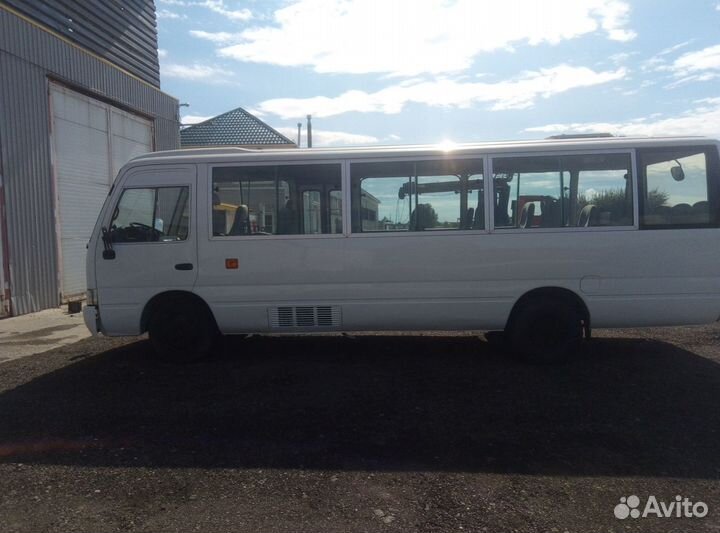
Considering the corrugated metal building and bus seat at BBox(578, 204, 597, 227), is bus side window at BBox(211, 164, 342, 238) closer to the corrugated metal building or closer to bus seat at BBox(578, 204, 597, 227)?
bus seat at BBox(578, 204, 597, 227)

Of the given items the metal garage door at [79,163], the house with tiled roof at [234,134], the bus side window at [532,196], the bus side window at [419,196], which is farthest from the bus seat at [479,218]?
the house with tiled roof at [234,134]

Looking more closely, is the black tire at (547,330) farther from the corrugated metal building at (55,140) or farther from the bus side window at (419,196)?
the corrugated metal building at (55,140)

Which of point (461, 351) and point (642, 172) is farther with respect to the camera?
point (461, 351)

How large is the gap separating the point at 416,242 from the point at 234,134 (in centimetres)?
2142

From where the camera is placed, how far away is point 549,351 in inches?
246

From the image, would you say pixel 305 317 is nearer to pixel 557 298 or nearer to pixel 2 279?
pixel 557 298

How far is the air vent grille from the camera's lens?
633cm

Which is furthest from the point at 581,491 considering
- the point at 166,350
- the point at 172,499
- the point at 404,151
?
the point at 166,350

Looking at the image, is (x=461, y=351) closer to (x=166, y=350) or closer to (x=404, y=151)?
(x=404, y=151)

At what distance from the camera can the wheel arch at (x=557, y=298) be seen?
6203 millimetres

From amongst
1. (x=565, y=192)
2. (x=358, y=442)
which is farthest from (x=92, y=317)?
(x=565, y=192)

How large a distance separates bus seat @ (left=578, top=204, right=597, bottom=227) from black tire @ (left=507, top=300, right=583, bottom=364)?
0.90 m

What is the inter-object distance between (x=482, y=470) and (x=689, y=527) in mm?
1225

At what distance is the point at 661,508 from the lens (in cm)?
333
